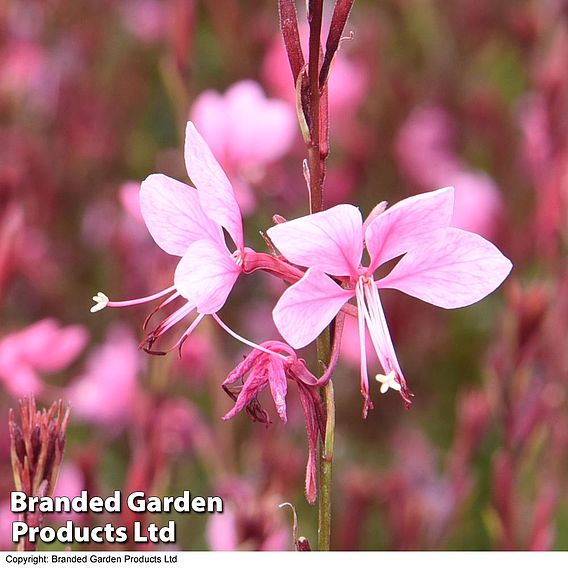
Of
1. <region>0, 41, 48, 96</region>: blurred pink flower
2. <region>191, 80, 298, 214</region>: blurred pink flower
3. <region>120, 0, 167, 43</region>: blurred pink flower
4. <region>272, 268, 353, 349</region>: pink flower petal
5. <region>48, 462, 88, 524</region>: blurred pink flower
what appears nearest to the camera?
<region>272, 268, 353, 349</region>: pink flower petal

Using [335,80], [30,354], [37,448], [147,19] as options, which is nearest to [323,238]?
[37,448]

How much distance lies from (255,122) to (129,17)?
0.76 m

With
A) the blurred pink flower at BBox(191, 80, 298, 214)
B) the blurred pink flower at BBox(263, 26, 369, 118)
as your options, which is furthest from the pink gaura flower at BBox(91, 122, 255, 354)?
the blurred pink flower at BBox(263, 26, 369, 118)

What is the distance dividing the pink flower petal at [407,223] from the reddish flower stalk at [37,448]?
0.15 m

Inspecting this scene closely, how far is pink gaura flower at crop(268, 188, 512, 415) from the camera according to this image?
0.35 m

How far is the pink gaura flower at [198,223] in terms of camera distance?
36 cm

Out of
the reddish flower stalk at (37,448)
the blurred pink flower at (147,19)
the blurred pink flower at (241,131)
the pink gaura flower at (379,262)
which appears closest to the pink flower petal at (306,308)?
the pink gaura flower at (379,262)

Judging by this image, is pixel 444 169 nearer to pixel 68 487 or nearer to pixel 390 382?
pixel 68 487

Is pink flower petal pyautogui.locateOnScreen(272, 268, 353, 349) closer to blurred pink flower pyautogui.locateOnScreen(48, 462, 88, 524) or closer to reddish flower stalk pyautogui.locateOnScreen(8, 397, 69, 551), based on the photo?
reddish flower stalk pyautogui.locateOnScreen(8, 397, 69, 551)

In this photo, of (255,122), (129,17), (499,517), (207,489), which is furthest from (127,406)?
(129,17)

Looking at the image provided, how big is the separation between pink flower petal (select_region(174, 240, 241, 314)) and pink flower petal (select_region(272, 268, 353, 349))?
3cm

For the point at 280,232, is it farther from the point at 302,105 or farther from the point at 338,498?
the point at 338,498

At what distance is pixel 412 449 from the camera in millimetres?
1139

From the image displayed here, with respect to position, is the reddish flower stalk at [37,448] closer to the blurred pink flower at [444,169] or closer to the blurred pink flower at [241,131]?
the blurred pink flower at [241,131]
